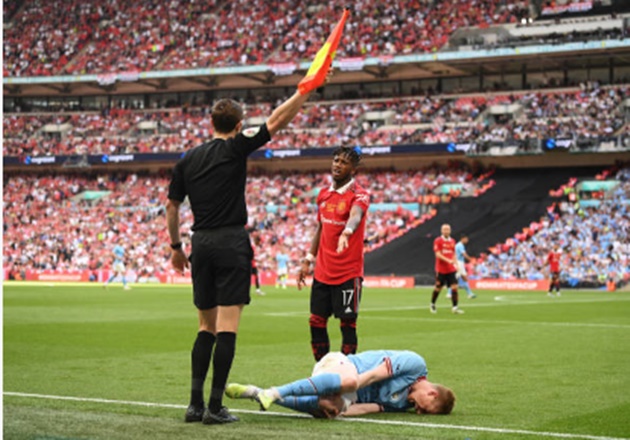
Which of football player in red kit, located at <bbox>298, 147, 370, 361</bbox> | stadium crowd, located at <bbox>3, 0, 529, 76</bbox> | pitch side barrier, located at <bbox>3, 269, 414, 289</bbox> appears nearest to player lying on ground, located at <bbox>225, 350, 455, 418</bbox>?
football player in red kit, located at <bbox>298, 147, 370, 361</bbox>

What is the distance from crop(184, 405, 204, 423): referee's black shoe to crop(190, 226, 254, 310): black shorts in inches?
32.4

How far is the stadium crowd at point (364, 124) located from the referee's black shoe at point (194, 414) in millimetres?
49755

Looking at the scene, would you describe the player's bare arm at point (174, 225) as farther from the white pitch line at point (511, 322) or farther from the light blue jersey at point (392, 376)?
the white pitch line at point (511, 322)

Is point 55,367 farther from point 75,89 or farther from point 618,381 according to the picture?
point 75,89

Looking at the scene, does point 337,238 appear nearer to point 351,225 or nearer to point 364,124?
point 351,225

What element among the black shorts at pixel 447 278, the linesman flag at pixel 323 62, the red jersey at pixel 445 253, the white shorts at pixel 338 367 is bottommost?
the black shorts at pixel 447 278

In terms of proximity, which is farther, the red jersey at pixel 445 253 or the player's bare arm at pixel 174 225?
the red jersey at pixel 445 253

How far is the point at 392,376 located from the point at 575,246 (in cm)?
4192

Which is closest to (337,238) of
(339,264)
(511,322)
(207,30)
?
(339,264)

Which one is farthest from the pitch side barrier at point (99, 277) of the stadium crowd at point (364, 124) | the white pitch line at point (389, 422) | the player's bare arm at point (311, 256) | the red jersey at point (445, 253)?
the white pitch line at point (389, 422)

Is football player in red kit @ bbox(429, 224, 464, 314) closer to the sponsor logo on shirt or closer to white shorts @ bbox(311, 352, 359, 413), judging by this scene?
white shorts @ bbox(311, 352, 359, 413)

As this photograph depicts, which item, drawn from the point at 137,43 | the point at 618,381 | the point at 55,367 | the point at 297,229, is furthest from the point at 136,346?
the point at 137,43

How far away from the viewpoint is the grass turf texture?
7234 millimetres

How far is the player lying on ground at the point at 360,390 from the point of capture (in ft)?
24.7
